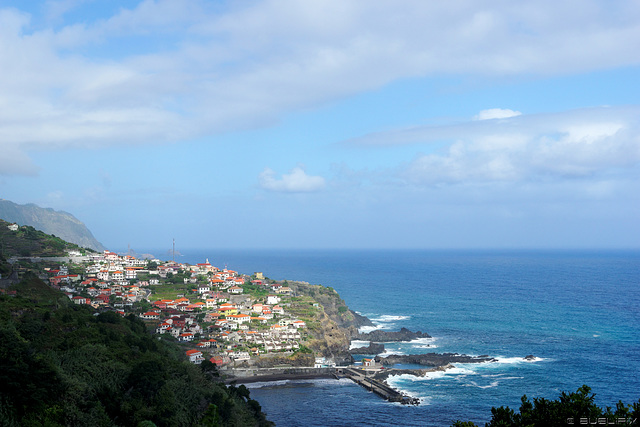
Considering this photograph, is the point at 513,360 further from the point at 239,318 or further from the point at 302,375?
the point at 239,318

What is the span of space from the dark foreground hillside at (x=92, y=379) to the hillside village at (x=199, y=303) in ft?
55.3

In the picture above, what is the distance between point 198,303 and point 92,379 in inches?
1811

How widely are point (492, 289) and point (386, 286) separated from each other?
31136 mm

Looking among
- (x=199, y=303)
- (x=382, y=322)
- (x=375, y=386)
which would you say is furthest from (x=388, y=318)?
(x=375, y=386)

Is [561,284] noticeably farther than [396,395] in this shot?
Yes

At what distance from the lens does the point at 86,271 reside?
83.1 metres

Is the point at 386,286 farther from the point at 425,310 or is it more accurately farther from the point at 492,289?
the point at 425,310

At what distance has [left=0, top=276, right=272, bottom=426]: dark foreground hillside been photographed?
25.0 metres

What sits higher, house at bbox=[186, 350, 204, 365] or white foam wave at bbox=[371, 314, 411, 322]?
house at bbox=[186, 350, 204, 365]

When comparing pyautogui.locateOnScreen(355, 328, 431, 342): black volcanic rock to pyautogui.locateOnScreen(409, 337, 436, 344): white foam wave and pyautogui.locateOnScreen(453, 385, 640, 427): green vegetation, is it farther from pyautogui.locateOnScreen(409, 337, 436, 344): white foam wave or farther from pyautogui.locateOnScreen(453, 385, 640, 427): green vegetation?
pyautogui.locateOnScreen(453, 385, 640, 427): green vegetation

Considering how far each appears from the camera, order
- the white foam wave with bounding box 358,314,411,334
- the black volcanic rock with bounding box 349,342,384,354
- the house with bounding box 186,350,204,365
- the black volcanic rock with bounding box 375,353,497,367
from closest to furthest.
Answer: the house with bounding box 186,350,204,365 < the black volcanic rock with bounding box 375,353,497,367 < the black volcanic rock with bounding box 349,342,384,354 < the white foam wave with bounding box 358,314,411,334

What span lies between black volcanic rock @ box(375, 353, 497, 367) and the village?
8.90m

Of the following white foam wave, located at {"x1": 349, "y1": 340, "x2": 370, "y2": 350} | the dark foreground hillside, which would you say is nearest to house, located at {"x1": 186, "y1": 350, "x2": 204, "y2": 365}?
the dark foreground hillside

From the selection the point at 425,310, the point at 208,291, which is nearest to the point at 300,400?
the point at 208,291
